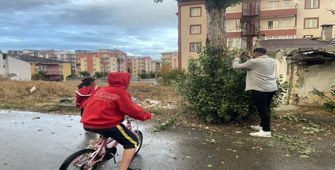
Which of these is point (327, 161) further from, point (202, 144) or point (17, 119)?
point (17, 119)

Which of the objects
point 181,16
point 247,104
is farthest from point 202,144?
point 181,16

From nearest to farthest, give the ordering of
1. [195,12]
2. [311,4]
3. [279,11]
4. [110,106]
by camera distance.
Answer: [110,106] → [279,11] → [311,4] → [195,12]

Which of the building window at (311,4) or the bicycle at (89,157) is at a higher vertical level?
the building window at (311,4)

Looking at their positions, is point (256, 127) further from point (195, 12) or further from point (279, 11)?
point (195, 12)

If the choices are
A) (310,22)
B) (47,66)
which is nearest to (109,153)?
(310,22)

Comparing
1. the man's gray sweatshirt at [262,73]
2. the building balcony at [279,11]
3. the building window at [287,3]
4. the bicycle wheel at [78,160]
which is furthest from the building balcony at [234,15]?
the bicycle wheel at [78,160]

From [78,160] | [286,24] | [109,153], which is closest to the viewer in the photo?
[78,160]

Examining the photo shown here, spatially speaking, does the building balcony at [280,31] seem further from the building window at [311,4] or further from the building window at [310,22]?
the building window at [311,4]

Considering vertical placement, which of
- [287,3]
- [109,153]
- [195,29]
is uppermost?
[287,3]

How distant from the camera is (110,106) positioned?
255cm

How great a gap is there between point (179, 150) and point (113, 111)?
185 centimetres

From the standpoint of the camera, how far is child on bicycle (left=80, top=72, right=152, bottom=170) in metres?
2.55

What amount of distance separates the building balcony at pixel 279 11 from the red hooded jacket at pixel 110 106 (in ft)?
118

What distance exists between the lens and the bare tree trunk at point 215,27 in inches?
224
